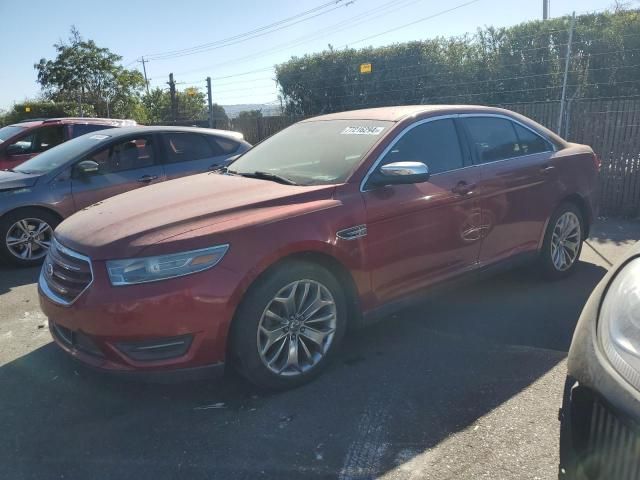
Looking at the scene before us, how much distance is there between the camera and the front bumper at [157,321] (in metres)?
2.75

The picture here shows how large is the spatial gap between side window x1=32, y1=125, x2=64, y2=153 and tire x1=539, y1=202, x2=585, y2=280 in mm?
8026

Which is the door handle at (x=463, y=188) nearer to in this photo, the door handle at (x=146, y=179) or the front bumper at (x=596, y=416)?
the front bumper at (x=596, y=416)

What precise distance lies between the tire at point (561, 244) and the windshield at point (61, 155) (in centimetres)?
507

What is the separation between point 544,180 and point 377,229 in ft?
6.60

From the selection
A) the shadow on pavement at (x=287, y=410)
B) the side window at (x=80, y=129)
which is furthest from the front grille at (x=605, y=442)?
the side window at (x=80, y=129)

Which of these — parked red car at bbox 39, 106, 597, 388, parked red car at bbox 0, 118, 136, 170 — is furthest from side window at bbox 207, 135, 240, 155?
parked red car at bbox 0, 118, 136, 170

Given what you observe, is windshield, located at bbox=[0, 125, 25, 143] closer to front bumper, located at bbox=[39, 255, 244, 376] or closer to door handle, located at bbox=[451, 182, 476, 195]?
front bumper, located at bbox=[39, 255, 244, 376]

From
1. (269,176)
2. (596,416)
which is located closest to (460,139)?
(269,176)

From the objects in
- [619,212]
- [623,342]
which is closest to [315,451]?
[623,342]

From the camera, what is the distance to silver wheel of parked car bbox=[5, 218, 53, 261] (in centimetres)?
600

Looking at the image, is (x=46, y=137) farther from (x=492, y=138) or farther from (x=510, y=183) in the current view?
(x=510, y=183)

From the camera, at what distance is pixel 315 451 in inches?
104

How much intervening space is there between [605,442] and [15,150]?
9.58 m

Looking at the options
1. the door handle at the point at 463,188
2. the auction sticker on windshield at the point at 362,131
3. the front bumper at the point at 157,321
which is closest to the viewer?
the front bumper at the point at 157,321
